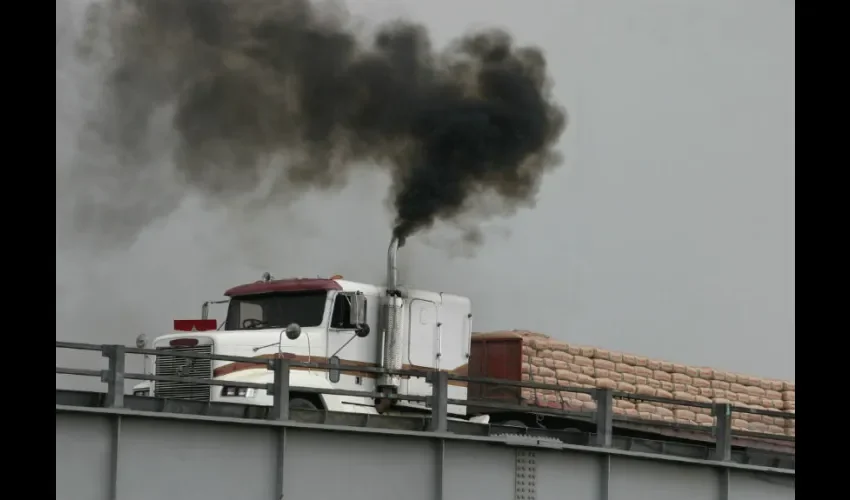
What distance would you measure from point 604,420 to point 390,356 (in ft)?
14.1

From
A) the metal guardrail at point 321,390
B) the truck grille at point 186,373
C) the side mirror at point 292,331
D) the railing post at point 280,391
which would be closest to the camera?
the metal guardrail at point 321,390

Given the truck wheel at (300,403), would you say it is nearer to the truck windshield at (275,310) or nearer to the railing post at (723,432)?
the truck windshield at (275,310)

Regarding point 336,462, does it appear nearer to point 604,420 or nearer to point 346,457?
point 346,457

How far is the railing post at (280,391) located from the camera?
13266mm

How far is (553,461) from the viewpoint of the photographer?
50.0 feet

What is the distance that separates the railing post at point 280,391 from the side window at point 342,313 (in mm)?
5062

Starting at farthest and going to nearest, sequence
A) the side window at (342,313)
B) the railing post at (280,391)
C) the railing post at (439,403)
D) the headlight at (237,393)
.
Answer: the side window at (342,313) → the headlight at (237,393) → the railing post at (439,403) → the railing post at (280,391)

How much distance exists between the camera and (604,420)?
625 inches

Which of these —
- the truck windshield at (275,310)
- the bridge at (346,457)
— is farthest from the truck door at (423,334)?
the bridge at (346,457)

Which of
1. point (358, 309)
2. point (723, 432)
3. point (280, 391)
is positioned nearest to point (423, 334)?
point (358, 309)
